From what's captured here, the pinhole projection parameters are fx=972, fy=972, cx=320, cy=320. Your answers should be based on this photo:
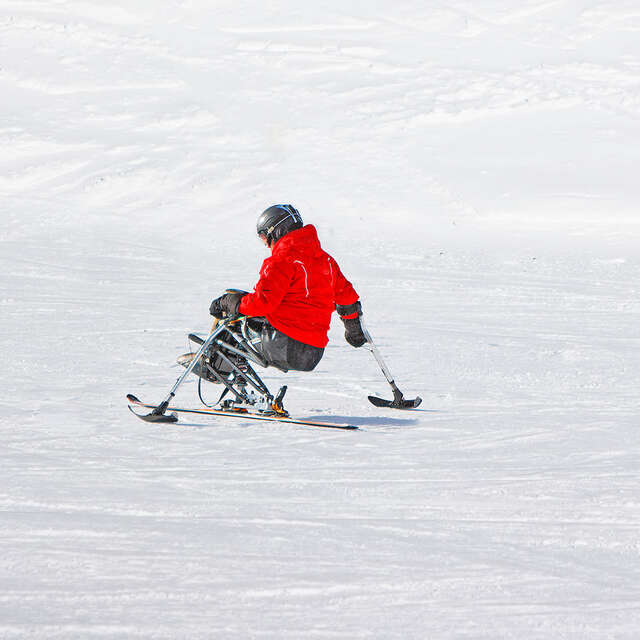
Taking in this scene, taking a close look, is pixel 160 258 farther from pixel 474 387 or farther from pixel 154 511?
pixel 154 511

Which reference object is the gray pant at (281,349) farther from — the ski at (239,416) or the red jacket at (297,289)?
the ski at (239,416)

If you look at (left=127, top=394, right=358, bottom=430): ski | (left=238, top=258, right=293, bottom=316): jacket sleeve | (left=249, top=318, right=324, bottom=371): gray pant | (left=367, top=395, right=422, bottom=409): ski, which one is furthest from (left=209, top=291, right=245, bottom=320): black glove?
(left=367, top=395, right=422, bottom=409): ski

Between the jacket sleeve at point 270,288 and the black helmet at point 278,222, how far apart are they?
13.0 inches

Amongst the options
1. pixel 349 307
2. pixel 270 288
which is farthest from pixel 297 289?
pixel 349 307

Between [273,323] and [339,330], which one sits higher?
[273,323]

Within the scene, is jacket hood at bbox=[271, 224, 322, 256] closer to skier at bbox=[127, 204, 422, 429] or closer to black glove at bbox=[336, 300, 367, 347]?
skier at bbox=[127, 204, 422, 429]

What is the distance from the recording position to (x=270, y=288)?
555 cm

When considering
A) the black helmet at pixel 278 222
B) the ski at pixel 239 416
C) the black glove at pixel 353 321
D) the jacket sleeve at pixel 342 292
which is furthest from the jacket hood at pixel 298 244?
the ski at pixel 239 416

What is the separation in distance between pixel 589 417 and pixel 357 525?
2.63 meters

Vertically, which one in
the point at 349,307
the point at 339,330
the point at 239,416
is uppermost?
the point at 349,307

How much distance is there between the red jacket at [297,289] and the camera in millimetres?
5559

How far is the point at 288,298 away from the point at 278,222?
0.47m

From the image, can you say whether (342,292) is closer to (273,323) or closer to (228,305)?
(273,323)

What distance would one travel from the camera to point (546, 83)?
29.4 m
